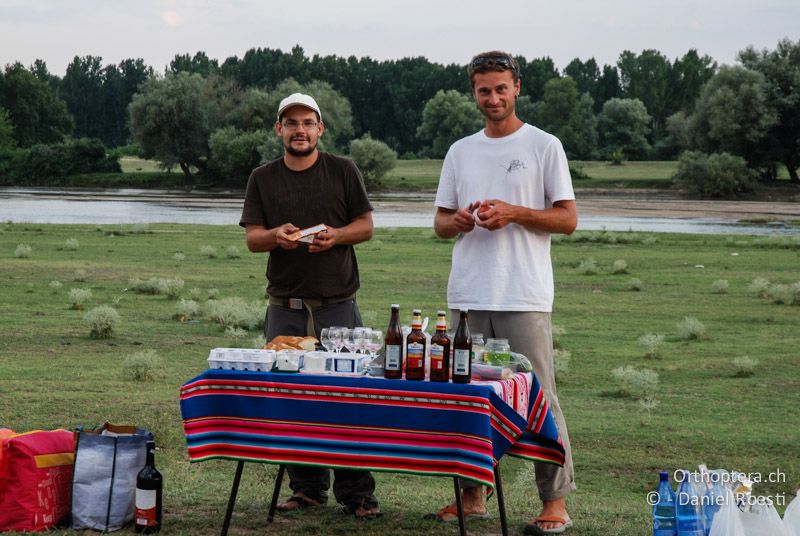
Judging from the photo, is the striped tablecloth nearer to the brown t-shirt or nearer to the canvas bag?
the canvas bag

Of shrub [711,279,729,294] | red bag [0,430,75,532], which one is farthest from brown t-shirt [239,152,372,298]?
shrub [711,279,729,294]

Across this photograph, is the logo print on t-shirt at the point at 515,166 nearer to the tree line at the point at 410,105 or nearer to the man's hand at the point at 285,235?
the man's hand at the point at 285,235

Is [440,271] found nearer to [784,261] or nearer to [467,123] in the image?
[784,261]

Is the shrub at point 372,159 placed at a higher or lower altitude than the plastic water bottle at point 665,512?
lower

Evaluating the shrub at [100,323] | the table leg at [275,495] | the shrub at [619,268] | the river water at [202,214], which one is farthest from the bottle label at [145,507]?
the river water at [202,214]

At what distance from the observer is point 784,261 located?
31.6 meters

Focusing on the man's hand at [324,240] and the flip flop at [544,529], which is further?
the man's hand at [324,240]

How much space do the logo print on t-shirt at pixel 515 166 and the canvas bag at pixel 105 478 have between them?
275 cm

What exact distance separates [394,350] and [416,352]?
0.13m

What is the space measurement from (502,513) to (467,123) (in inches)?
4316

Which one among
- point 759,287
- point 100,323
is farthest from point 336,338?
point 759,287

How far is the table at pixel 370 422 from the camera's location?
241 inches

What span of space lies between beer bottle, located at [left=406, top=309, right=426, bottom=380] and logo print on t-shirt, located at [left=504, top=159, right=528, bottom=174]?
122 centimetres

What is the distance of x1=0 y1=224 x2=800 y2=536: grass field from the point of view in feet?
27.3
